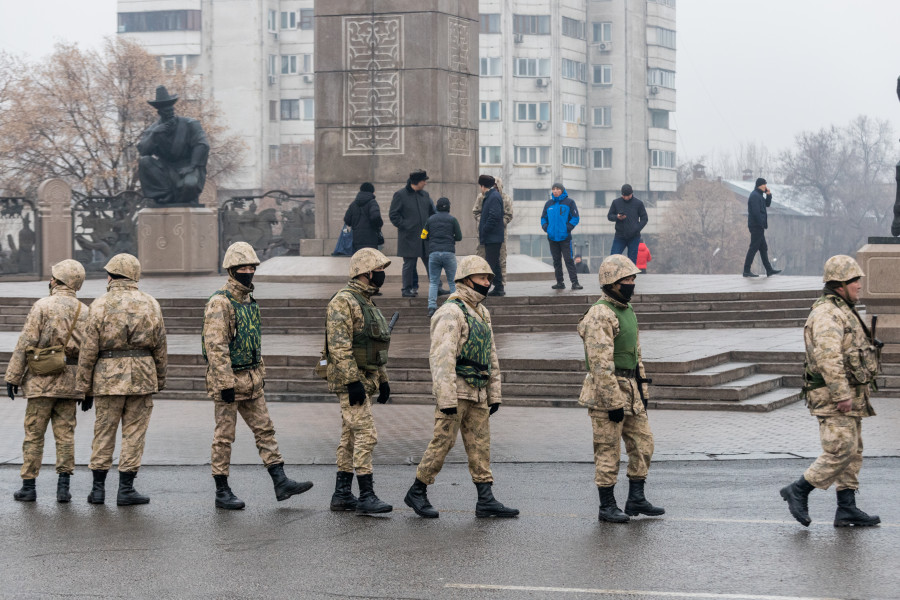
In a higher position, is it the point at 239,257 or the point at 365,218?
the point at 365,218

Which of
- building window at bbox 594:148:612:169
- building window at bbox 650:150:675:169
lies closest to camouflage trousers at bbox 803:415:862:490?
building window at bbox 594:148:612:169

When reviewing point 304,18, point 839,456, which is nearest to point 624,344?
point 839,456

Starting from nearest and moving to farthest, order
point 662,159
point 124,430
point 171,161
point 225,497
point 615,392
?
1. point 615,392
2. point 225,497
3. point 124,430
4. point 171,161
5. point 662,159

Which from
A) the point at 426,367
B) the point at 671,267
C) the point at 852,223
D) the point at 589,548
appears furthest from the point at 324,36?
the point at 852,223

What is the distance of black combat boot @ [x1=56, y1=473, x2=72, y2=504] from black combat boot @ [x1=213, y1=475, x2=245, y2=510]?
1.12m

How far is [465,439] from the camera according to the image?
8.55 meters

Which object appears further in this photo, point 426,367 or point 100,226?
point 100,226

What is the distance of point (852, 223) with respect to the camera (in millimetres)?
95188

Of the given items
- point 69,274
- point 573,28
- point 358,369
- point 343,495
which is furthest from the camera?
point 573,28

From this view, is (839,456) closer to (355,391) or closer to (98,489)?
(355,391)

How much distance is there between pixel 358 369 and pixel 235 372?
889mm

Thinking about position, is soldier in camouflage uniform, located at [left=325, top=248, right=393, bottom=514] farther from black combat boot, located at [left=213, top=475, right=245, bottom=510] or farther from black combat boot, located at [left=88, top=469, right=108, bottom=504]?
black combat boot, located at [left=88, top=469, right=108, bottom=504]

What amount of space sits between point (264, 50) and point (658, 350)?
75852 millimetres

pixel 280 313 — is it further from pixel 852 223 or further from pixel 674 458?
pixel 852 223
